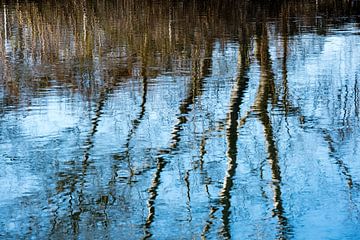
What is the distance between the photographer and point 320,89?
Answer: 1402cm

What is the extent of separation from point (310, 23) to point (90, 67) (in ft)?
31.7

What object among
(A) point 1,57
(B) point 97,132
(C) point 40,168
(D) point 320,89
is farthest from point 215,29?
(C) point 40,168

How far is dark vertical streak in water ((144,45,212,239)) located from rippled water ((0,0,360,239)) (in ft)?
0.09

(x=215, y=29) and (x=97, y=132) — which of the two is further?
(x=215, y=29)

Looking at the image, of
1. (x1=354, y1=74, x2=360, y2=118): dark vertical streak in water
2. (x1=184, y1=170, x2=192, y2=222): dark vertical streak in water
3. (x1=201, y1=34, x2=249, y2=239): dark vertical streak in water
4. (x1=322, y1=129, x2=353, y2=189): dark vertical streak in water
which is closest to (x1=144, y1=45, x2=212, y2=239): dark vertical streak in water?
(x1=184, y1=170, x2=192, y2=222): dark vertical streak in water

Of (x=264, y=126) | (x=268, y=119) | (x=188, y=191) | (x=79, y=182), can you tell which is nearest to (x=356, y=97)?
(x=268, y=119)

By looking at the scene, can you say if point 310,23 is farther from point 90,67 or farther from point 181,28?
point 90,67

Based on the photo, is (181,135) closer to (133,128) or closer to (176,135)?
(176,135)

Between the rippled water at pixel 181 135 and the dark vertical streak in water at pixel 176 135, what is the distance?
0.03 meters

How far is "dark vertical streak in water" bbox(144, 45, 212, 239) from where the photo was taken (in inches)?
322

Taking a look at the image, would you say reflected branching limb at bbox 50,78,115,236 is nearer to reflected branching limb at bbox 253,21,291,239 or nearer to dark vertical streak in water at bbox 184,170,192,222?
dark vertical streak in water at bbox 184,170,192,222

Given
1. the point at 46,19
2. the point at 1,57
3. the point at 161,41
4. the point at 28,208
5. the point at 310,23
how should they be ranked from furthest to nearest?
the point at 46,19, the point at 310,23, the point at 161,41, the point at 1,57, the point at 28,208

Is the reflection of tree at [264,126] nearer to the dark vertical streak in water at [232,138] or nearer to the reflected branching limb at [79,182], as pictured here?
the dark vertical streak in water at [232,138]

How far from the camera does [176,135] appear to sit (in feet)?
37.0
